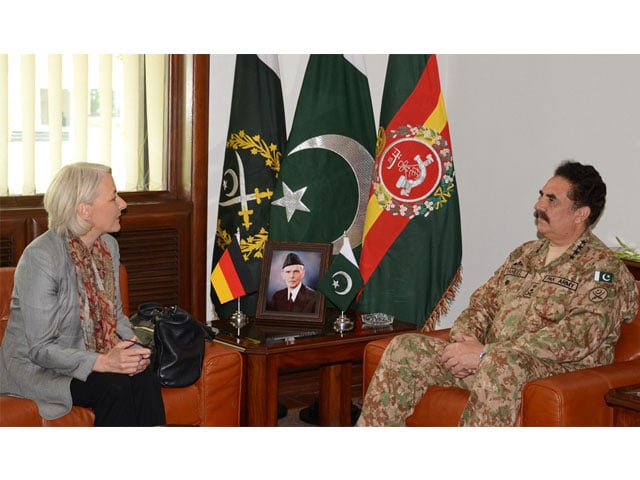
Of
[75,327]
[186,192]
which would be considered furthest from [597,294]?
[186,192]

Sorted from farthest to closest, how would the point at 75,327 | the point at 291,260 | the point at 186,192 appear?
the point at 186,192
the point at 291,260
the point at 75,327

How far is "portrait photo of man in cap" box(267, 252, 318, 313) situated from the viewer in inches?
138

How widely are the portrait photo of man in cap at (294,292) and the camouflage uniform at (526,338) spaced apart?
467 millimetres

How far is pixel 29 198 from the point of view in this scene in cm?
372

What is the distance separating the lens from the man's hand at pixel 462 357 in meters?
3.02

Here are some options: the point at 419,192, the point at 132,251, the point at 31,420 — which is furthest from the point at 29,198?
the point at 419,192

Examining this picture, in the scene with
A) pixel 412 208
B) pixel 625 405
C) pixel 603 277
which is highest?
pixel 412 208

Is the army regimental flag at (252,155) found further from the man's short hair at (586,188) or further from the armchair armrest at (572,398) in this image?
the armchair armrest at (572,398)

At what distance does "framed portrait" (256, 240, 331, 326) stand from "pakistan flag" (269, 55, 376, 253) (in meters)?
0.33

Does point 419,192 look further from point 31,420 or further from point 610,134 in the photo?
point 31,420

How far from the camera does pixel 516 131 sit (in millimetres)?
4250

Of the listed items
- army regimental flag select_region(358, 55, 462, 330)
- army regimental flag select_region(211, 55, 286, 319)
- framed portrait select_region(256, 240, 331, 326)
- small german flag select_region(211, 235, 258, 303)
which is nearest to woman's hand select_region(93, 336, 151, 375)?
small german flag select_region(211, 235, 258, 303)

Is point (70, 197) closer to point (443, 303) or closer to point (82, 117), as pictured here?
point (82, 117)

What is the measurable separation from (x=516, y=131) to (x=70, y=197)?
221 cm
